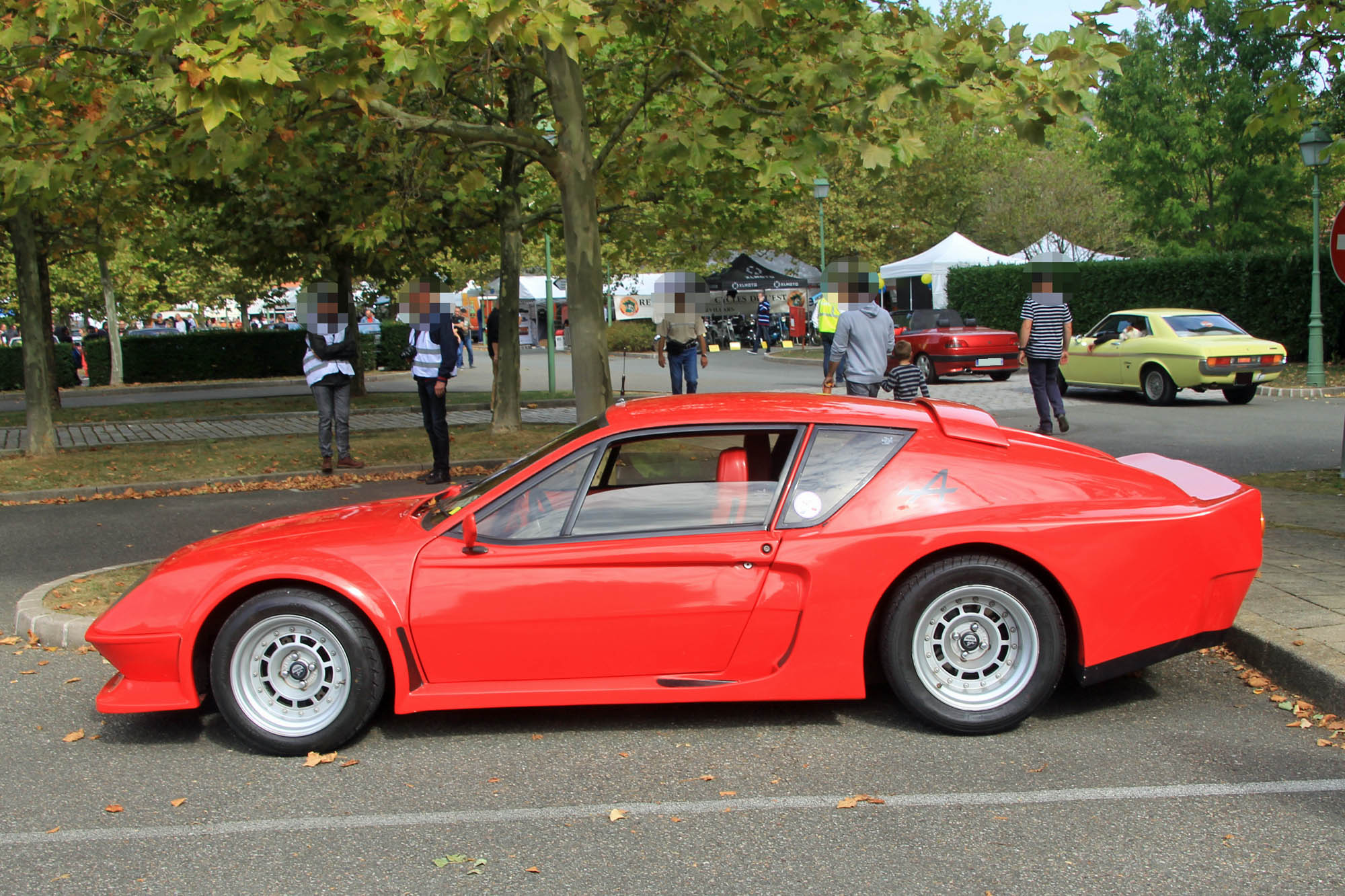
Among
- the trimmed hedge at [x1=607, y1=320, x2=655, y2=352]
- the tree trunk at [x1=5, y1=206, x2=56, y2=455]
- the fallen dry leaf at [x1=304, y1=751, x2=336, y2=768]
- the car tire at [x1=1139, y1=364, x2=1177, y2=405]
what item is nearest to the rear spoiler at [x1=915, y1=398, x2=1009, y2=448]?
the fallen dry leaf at [x1=304, y1=751, x2=336, y2=768]

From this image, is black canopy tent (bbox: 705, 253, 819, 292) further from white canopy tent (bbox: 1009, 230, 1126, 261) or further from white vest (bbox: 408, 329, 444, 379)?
white vest (bbox: 408, 329, 444, 379)

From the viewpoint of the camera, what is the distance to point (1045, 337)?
1204 cm

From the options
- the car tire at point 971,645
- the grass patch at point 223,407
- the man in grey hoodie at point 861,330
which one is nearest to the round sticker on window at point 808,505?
the car tire at point 971,645

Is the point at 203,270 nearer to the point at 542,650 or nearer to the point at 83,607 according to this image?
the point at 83,607

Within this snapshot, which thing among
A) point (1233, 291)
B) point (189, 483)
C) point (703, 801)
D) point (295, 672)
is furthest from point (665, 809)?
point (1233, 291)

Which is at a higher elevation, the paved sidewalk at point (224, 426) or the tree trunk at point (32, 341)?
the tree trunk at point (32, 341)

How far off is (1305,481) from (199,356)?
88.5ft

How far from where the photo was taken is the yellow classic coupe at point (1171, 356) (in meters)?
16.9

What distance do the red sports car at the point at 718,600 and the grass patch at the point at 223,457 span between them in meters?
8.03

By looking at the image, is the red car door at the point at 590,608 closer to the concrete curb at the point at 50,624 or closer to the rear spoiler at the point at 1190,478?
the rear spoiler at the point at 1190,478

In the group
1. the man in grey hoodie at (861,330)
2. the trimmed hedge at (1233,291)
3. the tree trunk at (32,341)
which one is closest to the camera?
the man in grey hoodie at (861,330)

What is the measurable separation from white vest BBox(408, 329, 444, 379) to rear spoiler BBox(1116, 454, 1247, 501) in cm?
725

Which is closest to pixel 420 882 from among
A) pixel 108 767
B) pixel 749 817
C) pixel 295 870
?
pixel 295 870

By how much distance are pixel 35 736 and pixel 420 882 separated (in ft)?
7.86
